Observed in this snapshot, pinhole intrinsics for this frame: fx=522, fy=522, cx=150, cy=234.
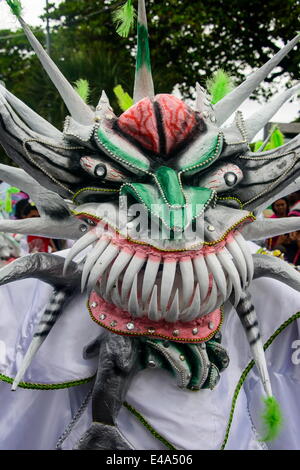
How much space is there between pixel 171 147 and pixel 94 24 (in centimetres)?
1112

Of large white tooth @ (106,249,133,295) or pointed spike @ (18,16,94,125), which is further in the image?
pointed spike @ (18,16,94,125)

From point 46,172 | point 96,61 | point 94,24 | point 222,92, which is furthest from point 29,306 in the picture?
point 94,24

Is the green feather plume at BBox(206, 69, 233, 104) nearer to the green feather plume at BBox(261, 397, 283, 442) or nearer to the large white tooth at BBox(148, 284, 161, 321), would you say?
the large white tooth at BBox(148, 284, 161, 321)

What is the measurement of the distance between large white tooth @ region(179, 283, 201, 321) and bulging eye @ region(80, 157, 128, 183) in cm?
A: 40

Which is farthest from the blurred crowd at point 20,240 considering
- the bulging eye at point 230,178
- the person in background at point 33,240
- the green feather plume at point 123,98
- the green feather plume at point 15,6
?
the bulging eye at point 230,178

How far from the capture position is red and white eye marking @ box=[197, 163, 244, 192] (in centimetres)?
159

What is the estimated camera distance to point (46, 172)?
1561 mm

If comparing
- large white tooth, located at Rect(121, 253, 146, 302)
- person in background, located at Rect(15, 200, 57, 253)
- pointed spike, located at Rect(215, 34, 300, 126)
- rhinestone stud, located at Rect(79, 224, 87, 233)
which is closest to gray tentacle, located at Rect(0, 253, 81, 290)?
rhinestone stud, located at Rect(79, 224, 87, 233)

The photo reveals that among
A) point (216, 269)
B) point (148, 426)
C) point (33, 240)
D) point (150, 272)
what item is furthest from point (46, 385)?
point (33, 240)

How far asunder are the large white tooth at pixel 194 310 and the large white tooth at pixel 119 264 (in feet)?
0.70

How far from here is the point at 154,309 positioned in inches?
58.9

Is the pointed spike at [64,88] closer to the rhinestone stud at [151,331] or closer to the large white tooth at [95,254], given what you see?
the large white tooth at [95,254]

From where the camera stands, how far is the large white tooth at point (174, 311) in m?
1.49
